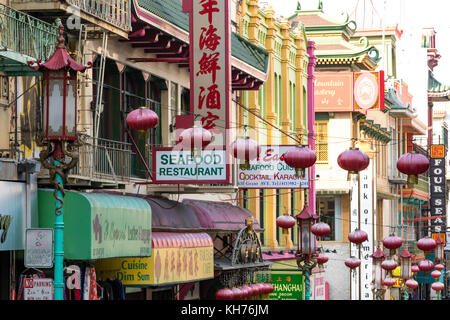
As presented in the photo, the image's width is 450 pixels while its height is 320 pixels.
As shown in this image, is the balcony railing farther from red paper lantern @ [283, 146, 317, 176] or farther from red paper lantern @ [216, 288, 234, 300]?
red paper lantern @ [216, 288, 234, 300]

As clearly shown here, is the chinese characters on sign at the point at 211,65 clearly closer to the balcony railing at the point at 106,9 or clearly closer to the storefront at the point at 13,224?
the balcony railing at the point at 106,9

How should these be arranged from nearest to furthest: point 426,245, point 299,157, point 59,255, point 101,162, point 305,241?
point 59,255
point 101,162
point 299,157
point 305,241
point 426,245

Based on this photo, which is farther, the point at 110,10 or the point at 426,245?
the point at 426,245

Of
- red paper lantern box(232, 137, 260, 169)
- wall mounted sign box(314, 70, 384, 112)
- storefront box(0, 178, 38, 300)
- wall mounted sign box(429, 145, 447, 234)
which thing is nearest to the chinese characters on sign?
red paper lantern box(232, 137, 260, 169)

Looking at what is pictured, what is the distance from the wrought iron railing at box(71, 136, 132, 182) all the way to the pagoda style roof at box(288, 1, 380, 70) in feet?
119

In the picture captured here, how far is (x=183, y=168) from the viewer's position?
85.0 feet

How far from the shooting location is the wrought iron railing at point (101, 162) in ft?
69.6

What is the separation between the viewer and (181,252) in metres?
25.9

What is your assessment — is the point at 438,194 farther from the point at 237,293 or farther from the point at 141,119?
the point at 141,119

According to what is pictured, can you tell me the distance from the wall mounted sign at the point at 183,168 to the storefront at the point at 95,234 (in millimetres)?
2501

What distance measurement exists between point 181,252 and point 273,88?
Answer: 16.0 metres

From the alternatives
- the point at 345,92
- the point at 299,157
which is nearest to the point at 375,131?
the point at 345,92

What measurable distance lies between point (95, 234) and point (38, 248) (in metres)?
2.67

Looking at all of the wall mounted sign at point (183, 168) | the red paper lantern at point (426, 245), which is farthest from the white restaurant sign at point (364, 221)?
the wall mounted sign at point (183, 168)
